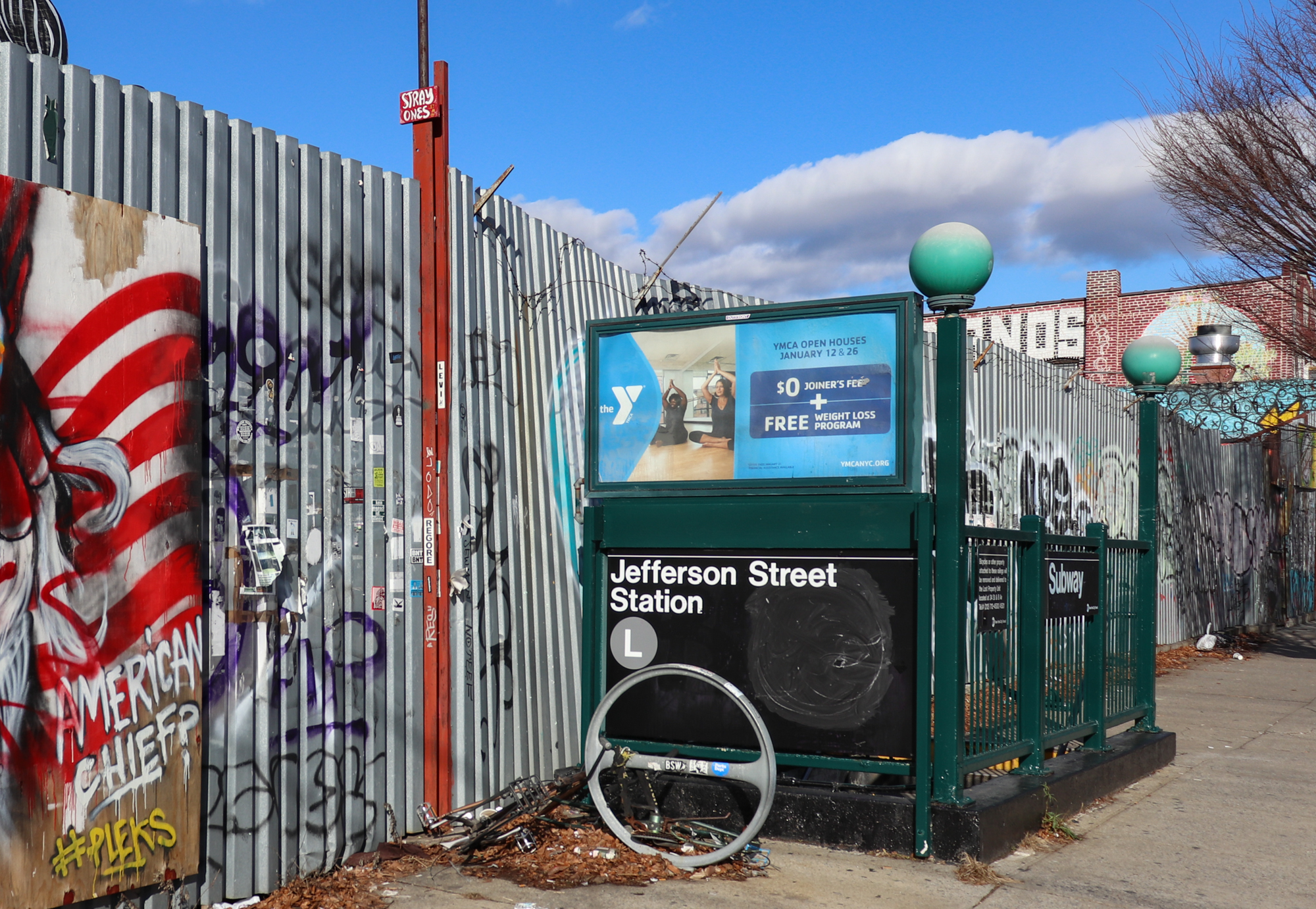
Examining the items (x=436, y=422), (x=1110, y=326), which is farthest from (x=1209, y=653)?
(x=1110, y=326)

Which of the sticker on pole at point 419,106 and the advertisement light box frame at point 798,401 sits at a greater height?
the sticker on pole at point 419,106

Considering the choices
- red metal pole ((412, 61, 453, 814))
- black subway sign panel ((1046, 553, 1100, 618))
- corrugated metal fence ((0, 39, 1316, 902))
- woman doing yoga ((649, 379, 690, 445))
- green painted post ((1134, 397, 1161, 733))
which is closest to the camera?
corrugated metal fence ((0, 39, 1316, 902))

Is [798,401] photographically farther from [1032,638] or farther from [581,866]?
[581,866]

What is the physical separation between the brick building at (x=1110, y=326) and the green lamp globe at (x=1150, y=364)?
2170 cm

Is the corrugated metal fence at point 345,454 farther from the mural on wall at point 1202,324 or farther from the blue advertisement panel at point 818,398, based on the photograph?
the mural on wall at point 1202,324

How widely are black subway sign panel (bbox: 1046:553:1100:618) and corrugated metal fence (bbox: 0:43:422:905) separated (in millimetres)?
3840

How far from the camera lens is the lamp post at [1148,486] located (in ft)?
29.6

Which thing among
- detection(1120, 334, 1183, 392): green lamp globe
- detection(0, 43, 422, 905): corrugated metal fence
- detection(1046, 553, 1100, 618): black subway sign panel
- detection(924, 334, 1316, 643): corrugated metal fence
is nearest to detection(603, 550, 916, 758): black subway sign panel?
detection(0, 43, 422, 905): corrugated metal fence

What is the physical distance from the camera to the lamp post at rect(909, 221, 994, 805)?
589 centimetres

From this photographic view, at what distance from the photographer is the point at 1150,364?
938 cm

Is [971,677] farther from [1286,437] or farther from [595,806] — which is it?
[1286,437]

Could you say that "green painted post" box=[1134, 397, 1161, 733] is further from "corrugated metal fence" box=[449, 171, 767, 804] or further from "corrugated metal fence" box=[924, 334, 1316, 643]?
"corrugated metal fence" box=[449, 171, 767, 804]

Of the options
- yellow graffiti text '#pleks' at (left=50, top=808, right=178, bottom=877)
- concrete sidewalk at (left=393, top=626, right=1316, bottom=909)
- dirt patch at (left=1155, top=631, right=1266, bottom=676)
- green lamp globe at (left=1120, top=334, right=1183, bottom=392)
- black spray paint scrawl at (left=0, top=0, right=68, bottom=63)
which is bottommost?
dirt patch at (left=1155, top=631, right=1266, bottom=676)

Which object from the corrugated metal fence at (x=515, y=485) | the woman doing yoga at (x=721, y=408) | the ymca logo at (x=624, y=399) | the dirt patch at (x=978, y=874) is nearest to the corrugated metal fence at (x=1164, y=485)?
the woman doing yoga at (x=721, y=408)
